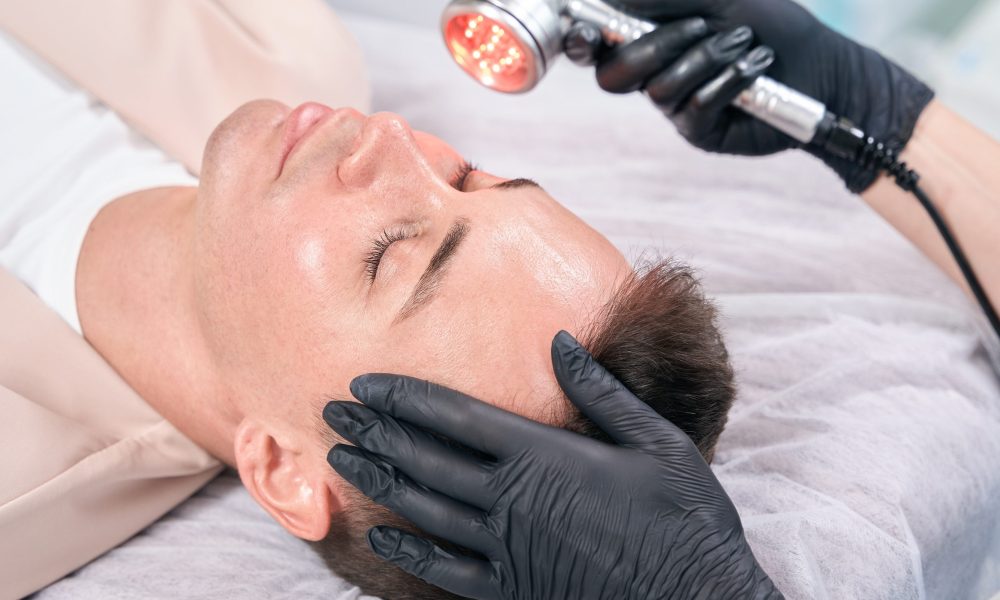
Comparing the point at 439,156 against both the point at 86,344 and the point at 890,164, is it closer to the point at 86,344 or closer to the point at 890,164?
the point at 86,344

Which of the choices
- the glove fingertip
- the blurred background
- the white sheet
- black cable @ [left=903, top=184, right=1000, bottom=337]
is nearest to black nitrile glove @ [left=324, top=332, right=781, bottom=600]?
the glove fingertip

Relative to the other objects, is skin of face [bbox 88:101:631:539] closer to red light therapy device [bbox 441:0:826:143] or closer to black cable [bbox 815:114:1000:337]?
red light therapy device [bbox 441:0:826:143]

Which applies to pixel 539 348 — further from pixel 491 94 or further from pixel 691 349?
pixel 491 94

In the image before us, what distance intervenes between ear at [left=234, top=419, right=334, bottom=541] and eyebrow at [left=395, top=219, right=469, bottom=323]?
0.23m

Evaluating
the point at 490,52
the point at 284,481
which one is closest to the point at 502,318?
the point at 284,481

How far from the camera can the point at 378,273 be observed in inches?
35.7

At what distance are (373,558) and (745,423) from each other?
60 centimetres

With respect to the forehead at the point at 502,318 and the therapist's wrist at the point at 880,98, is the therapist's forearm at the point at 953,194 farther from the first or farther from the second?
the forehead at the point at 502,318

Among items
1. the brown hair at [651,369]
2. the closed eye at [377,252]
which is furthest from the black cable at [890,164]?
the closed eye at [377,252]

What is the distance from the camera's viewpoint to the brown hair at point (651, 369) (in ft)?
2.93

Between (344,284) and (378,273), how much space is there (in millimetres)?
40

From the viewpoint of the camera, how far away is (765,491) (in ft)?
3.64

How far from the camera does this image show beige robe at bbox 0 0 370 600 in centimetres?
97

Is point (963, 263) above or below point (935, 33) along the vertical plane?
below
